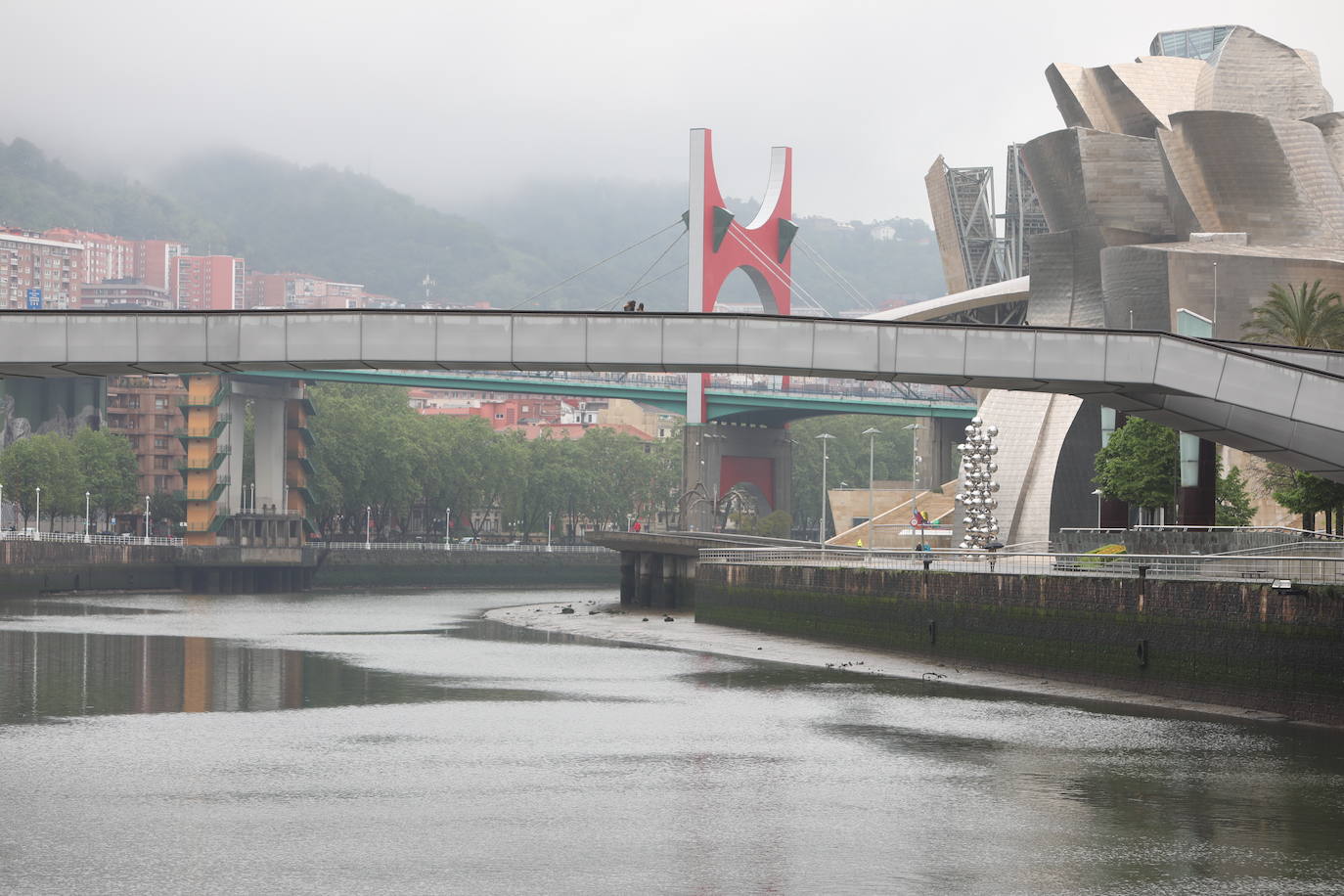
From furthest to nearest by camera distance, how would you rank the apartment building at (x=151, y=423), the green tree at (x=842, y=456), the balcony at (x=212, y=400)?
the green tree at (x=842, y=456) < the apartment building at (x=151, y=423) < the balcony at (x=212, y=400)

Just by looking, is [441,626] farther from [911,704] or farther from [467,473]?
[467,473]

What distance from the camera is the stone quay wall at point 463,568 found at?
102 meters

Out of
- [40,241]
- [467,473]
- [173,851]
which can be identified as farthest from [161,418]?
[173,851]

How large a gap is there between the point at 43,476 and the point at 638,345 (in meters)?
77.2

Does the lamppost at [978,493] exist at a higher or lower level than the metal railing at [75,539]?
higher

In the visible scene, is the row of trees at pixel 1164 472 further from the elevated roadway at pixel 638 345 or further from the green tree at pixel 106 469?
the green tree at pixel 106 469

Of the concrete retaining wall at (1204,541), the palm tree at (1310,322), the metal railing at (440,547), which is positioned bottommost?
the metal railing at (440,547)

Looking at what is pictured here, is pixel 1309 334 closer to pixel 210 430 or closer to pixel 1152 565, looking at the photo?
pixel 1152 565

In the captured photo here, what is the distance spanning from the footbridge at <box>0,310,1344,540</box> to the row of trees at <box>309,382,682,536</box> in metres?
79.7

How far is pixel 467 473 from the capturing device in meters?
116

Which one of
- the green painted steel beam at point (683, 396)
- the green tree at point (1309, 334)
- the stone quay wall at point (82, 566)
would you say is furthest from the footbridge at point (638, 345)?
the green painted steel beam at point (683, 396)

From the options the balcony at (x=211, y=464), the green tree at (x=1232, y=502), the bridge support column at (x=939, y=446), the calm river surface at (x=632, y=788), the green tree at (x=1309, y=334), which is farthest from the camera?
the balcony at (x=211, y=464)

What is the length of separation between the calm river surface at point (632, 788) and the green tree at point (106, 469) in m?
64.3

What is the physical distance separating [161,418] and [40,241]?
3239 inches
